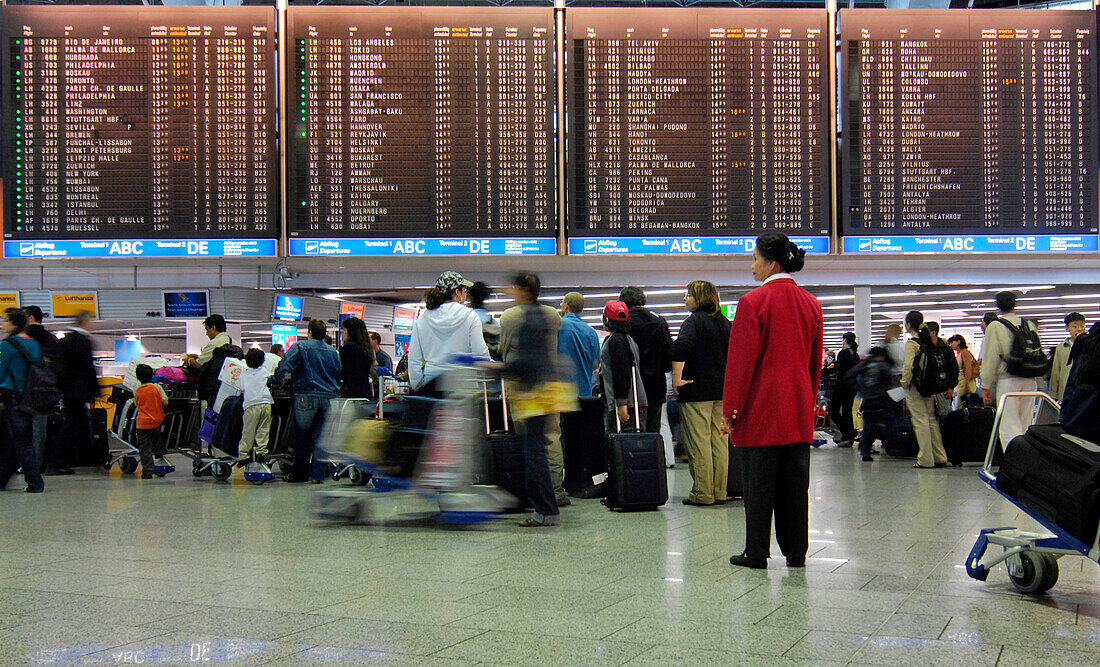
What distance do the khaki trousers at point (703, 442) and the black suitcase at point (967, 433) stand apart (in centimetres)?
429

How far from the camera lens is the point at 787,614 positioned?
3.19m

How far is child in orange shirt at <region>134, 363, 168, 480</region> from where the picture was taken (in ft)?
29.6

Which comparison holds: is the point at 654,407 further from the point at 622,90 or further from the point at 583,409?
the point at 622,90

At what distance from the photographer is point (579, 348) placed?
661cm

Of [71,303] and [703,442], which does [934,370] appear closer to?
[703,442]

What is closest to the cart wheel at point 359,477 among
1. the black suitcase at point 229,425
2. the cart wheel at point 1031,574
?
the black suitcase at point 229,425

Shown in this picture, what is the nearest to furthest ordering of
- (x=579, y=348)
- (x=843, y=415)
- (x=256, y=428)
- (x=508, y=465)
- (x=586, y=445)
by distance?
(x=508, y=465) < (x=579, y=348) < (x=586, y=445) < (x=256, y=428) < (x=843, y=415)

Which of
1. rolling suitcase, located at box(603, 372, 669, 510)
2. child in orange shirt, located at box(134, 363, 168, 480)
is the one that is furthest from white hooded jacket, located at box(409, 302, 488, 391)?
child in orange shirt, located at box(134, 363, 168, 480)

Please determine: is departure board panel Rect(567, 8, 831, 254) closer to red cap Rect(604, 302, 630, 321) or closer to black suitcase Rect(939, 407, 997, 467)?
black suitcase Rect(939, 407, 997, 467)

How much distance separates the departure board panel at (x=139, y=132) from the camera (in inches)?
367

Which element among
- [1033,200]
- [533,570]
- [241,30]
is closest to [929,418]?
[1033,200]

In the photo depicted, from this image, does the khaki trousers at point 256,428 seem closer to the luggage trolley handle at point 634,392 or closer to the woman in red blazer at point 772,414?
the luggage trolley handle at point 634,392

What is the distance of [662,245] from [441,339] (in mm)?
4037

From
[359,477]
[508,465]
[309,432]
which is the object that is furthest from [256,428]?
[508,465]
